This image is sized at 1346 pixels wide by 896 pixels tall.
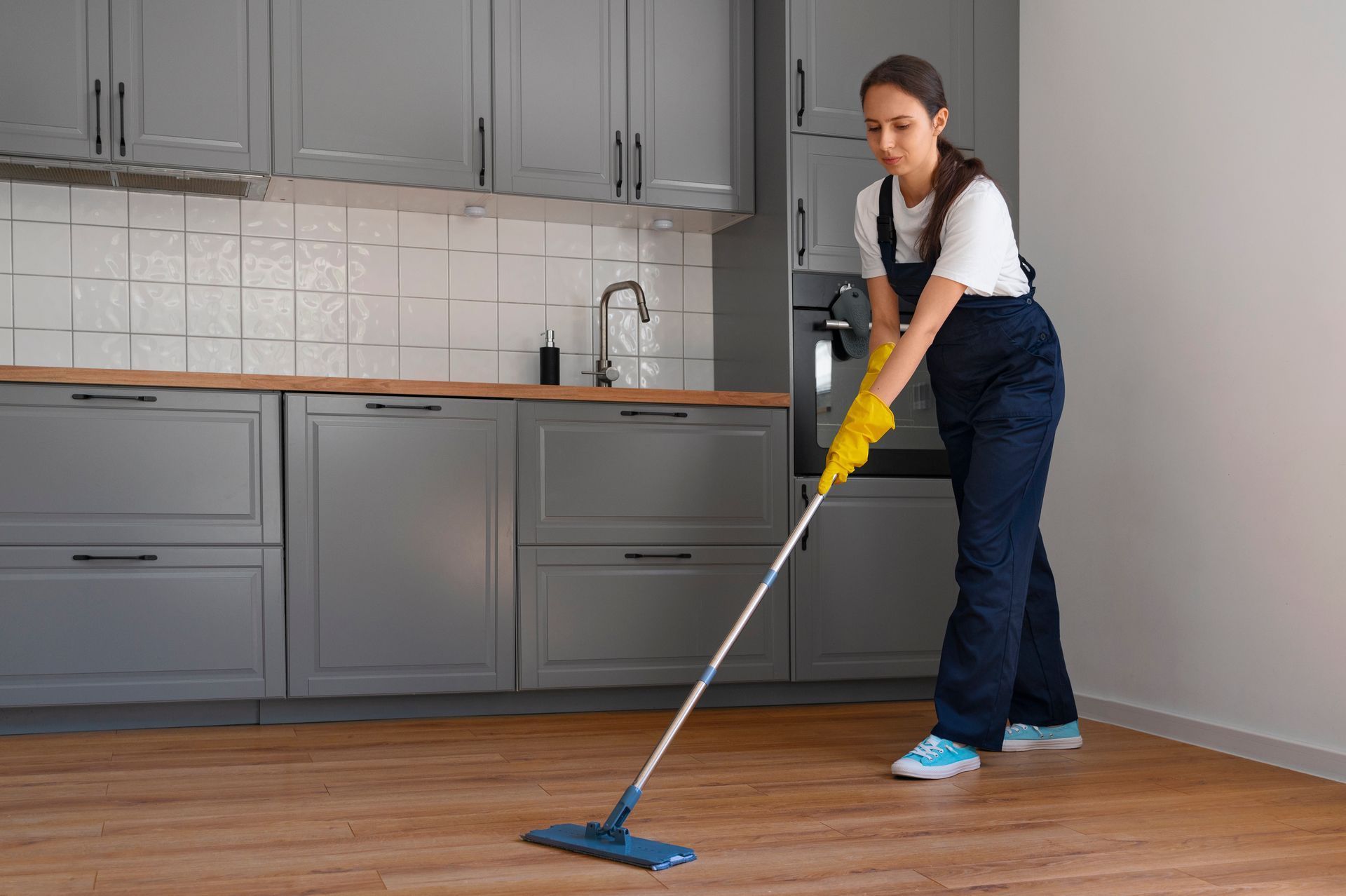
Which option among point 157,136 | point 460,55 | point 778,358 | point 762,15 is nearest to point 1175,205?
point 778,358

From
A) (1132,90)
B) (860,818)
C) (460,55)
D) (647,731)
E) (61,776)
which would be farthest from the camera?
(460,55)

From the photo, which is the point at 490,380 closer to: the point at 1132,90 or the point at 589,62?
the point at 589,62

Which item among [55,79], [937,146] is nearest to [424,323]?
[55,79]

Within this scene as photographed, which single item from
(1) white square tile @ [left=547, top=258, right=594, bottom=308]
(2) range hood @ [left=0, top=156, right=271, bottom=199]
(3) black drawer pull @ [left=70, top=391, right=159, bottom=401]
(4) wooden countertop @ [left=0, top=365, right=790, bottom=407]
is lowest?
(3) black drawer pull @ [left=70, top=391, right=159, bottom=401]

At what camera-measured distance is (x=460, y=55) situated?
328cm

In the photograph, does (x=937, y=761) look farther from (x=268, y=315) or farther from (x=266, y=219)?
(x=266, y=219)

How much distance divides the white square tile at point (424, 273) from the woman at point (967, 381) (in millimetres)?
1452

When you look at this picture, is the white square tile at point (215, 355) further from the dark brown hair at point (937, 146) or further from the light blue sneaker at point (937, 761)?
the light blue sneaker at point (937, 761)

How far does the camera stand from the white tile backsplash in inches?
127

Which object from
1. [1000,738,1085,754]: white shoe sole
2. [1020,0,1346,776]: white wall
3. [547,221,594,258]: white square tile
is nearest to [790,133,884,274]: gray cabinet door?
[1020,0,1346,776]: white wall

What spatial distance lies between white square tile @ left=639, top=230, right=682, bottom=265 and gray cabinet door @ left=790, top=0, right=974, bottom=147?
23.5 inches

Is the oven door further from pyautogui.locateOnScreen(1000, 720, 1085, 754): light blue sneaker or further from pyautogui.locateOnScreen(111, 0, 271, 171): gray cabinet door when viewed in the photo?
pyautogui.locateOnScreen(111, 0, 271, 171): gray cabinet door

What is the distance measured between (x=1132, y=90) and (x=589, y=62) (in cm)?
144

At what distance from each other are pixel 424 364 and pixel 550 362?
1.20 ft
